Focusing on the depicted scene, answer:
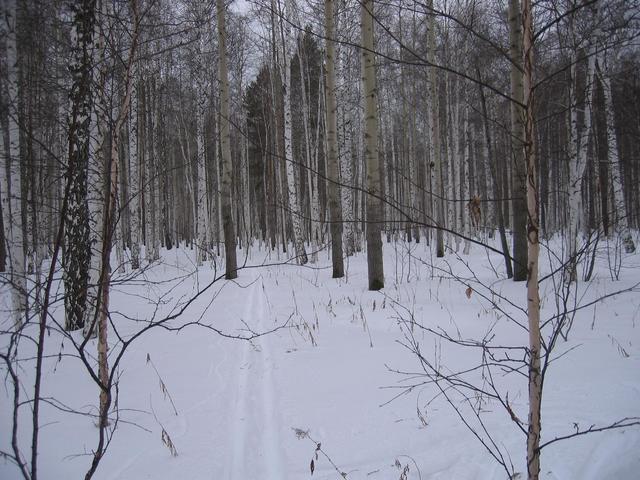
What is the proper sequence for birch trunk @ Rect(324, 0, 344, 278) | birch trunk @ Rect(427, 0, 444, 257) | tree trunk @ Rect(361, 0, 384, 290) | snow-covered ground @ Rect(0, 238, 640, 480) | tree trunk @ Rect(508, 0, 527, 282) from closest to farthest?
1. snow-covered ground @ Rect(0, 238, 640, 480)
2. tree trunk @ Rect(508, 0, 527, 282)
3. tree trunk @ Rect(361, 0, 384, 290)
4. birch trunk @ Rect(324, 0, 344, 278)
5. birch trunk @ Rect(427, 0, 444, 257)

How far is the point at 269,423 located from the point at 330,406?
486 mm

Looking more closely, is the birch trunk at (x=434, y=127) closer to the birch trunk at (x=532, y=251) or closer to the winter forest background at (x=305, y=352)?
the winter forest background at (x=305, y=352)

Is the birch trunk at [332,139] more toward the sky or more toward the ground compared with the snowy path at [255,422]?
more toward the sky

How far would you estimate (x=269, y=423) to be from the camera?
2.76 m

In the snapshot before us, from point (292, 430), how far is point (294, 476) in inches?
19.7

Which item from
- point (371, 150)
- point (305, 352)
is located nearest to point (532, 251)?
point (305, 352)

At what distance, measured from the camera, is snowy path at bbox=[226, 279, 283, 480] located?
2262 millimetres

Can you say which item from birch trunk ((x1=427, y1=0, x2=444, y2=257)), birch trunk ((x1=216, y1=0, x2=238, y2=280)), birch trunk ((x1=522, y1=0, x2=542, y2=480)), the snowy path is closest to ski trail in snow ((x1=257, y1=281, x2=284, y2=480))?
the snowy path

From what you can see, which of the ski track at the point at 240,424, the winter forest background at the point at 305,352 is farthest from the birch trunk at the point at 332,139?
the ski track at the point at 240,424

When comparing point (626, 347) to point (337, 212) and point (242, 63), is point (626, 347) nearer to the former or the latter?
point (337, 212)

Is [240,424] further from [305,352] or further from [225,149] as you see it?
[225,149]

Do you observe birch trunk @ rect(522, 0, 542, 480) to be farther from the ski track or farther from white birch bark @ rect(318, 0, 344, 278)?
white birch bark @ rect(318, 0, 344, 278)

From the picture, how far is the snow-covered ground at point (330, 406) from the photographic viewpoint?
2131 mm

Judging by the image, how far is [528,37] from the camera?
131 cm
